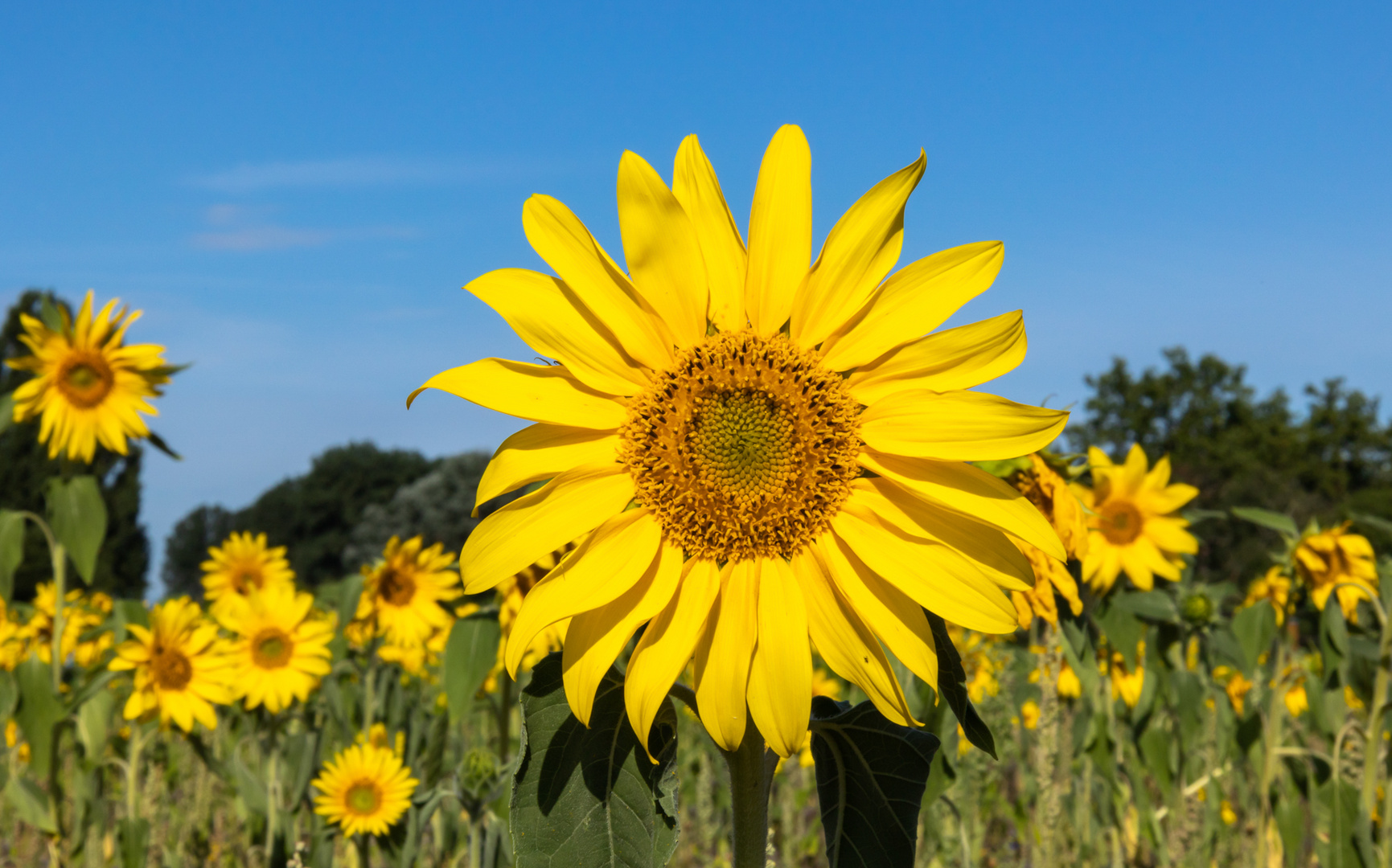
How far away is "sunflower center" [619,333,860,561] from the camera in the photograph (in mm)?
1435

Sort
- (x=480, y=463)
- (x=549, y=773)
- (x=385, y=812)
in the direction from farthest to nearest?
(x=480, y=463)
(x=385, y=812)
(x=549, y=773)

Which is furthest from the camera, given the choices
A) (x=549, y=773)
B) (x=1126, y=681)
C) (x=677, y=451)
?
(x=1126, y=681)

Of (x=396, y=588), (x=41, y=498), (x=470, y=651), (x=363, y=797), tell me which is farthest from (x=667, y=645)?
(x=41, y=498)

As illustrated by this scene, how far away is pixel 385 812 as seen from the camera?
403 cm

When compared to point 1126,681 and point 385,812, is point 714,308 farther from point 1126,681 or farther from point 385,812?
point 1126,681

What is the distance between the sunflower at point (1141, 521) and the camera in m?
4.11

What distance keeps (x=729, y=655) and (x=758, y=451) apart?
0.30 metres

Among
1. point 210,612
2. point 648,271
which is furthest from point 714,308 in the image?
point 210,612

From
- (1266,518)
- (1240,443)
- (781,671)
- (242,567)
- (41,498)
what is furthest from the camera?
(1240,443)

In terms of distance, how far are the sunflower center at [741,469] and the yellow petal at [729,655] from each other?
4cm

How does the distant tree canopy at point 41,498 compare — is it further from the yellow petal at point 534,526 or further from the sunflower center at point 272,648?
the yellow petal at point 534,526

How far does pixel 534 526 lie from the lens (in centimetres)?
138

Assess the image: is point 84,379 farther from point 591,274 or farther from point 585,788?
point 585,788

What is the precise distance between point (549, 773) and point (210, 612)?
5.07m
